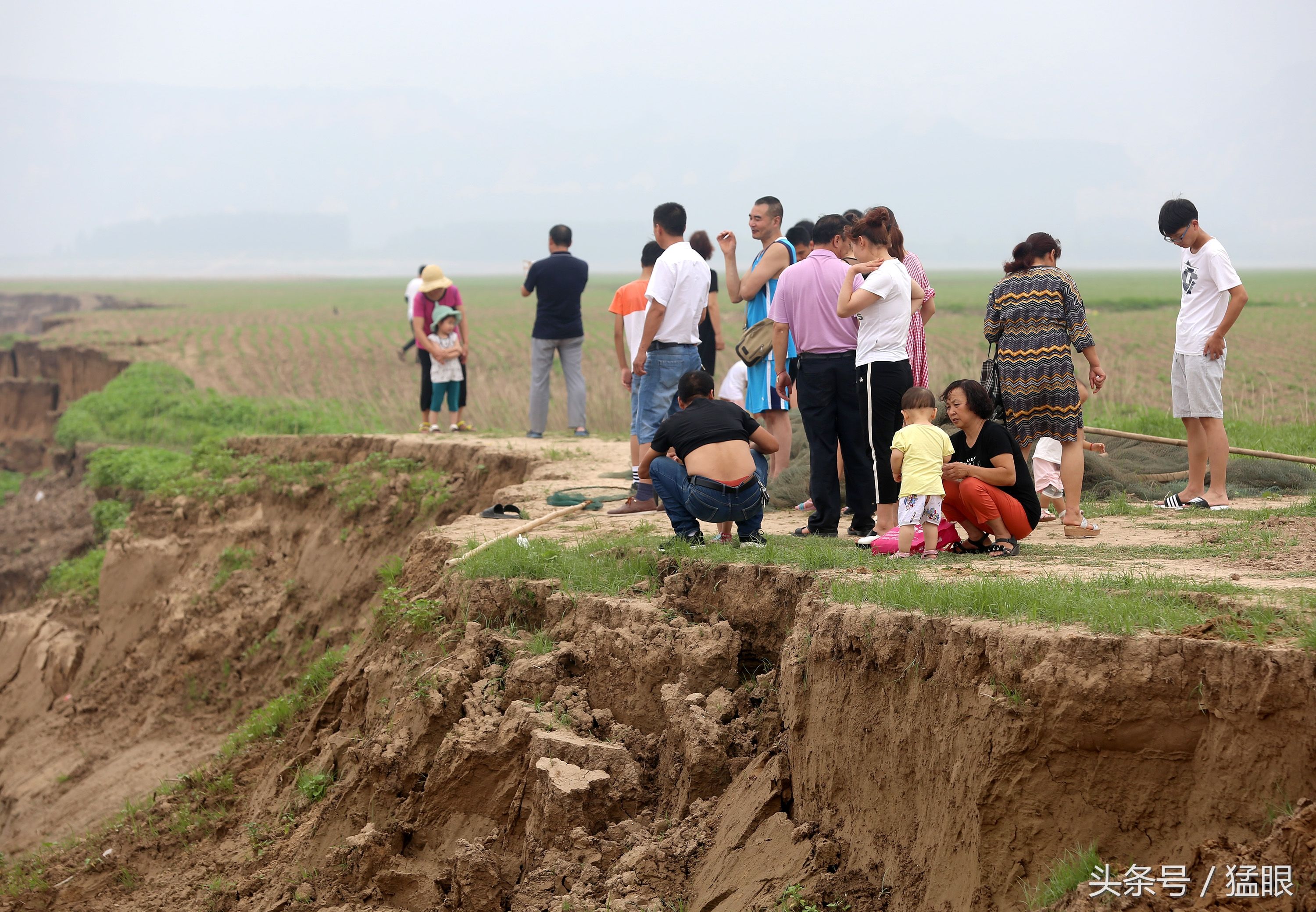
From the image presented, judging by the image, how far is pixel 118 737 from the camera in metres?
11.2

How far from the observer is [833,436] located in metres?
7.49

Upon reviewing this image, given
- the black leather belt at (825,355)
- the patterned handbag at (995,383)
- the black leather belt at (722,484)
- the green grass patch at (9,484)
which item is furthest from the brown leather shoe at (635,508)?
the green grass patch at (9,484)

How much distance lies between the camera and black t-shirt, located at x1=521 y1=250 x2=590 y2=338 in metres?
12.1

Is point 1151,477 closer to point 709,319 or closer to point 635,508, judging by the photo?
point 709,319

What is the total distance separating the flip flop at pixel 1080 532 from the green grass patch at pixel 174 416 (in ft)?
38.9

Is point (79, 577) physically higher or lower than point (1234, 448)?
lower

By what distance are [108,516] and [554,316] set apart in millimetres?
7596

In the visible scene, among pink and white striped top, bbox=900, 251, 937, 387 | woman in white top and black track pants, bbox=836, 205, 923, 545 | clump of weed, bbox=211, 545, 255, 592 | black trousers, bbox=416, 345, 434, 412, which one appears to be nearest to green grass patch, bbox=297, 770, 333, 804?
woman in white top and black track pants, bbox=836, 205, 923, 545

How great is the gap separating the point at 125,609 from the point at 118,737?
2.21 metres

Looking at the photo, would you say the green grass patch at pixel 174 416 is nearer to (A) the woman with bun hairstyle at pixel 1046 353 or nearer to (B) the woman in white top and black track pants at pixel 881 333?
(B) the woman in white top and black track pants at pixel 881 333

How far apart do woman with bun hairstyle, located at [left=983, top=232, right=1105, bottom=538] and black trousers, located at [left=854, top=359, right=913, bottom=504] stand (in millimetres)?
895

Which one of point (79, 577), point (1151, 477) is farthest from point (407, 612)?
point (79, 577)

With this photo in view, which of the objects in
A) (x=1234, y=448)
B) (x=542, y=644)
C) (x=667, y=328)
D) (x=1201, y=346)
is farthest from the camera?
(x=1234, y=448)

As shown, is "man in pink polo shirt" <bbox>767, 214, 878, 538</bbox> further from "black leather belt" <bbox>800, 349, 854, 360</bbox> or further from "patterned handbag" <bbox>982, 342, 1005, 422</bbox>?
"patterned handbag" <bbox>982, 342, 1005, 422</bbox>
